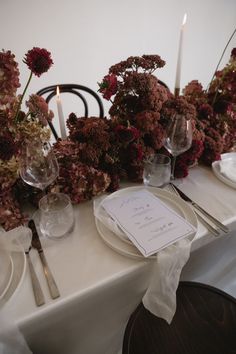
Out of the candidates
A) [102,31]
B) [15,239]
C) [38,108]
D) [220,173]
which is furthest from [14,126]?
[102,31]

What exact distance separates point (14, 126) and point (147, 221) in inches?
16.7

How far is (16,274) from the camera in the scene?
536 millimetres

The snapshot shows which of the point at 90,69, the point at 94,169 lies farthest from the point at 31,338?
the point at 90,69

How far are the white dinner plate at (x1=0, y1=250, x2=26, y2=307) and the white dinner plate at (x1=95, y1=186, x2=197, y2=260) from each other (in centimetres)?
20

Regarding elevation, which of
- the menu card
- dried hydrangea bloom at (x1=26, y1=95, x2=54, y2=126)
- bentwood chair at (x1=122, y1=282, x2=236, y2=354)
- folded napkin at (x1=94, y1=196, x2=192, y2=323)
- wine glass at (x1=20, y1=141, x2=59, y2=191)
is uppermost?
dried hydrangea bloom at (x1=26, y1=95, x2=54, y2=126)

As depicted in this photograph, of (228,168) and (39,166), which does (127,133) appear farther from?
(228,168)

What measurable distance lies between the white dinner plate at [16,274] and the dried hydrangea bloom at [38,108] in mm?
339

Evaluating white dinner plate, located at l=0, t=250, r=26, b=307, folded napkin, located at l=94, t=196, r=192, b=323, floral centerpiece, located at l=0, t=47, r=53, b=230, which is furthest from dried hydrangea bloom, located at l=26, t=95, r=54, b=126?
folded napkin, located at l=94, t=196, r=192, b=323

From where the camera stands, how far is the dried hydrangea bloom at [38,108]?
2.04 feet

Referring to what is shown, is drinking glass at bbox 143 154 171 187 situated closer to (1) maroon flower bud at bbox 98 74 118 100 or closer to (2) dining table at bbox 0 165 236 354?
(2) dining table at bbox 0 165 236 354

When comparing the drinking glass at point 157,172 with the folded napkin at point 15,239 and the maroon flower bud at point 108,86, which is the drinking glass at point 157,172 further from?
the folded napkin at point 15,239

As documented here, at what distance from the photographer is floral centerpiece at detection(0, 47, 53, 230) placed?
21.4 inches

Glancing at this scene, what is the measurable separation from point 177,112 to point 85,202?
0.44 metres

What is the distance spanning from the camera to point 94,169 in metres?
0.74
